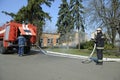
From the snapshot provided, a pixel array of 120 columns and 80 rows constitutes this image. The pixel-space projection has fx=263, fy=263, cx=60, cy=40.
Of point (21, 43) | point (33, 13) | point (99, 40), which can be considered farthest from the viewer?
point (33, 13)

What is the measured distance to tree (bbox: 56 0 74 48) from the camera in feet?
164

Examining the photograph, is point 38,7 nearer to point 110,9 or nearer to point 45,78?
point 110,9

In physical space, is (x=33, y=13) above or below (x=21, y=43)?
above

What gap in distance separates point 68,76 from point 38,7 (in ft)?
96.8

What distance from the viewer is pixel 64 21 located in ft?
167

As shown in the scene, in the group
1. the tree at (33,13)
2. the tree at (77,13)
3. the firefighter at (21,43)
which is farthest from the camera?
the tree at (77,13)

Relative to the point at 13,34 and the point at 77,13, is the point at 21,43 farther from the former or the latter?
the point at 77,13

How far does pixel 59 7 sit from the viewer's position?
52656 mm

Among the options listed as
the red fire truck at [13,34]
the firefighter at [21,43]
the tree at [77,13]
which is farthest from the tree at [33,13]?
the firefighter at [21,43]

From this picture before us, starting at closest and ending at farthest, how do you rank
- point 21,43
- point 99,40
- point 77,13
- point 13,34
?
point 99,40 < point 21,43 < point 13,34 < point 77,13

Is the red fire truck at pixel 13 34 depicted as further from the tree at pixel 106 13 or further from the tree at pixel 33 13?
the tree at pixel 33 13

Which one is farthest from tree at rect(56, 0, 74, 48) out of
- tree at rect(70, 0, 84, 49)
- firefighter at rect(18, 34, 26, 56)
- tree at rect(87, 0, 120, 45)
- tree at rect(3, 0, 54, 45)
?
firefighter at rect(18, 34, 26, 56)

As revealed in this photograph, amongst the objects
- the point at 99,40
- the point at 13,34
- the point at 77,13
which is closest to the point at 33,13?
the point at 77,13

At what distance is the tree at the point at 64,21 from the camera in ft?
164
